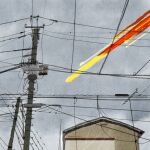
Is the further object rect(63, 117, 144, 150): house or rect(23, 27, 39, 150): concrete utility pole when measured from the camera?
rect(63, 117, 144, 150): house

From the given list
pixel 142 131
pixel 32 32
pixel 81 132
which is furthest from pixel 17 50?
pixel 142 131

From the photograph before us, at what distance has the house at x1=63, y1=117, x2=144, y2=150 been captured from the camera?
33406mm

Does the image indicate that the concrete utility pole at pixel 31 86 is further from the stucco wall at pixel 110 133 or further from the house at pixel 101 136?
the stucco wall at pixel 110 133

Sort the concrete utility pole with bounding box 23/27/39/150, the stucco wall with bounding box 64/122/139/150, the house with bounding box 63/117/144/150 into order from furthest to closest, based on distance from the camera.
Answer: the stucco wall with bounding box 64/122/139/150, the house with bounding box 63/117/144/150, the concrete utility pole with bounding box 23/27/39/150

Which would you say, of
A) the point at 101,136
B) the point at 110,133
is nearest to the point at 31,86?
the point at 101,136

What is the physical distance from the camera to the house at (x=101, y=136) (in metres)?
33.4

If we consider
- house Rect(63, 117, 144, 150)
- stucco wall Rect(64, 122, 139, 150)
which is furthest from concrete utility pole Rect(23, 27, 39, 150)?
stucco wall Rect(64, 122, 139, 150)

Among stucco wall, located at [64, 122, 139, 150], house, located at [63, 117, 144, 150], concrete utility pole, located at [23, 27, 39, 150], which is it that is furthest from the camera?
stucco wall, located at [64, 122, 139, 150]

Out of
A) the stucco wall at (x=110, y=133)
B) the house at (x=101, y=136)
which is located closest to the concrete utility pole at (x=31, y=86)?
the house at (x=101, y=136)

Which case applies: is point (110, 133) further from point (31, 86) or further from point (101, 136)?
point (31, 86)

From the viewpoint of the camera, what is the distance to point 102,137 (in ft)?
110

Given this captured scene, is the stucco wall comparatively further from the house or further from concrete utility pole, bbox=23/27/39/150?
concrete utility pole, bbox=23/27/39/150

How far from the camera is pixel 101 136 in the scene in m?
33.6

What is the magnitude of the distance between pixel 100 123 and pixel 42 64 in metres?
14.6
